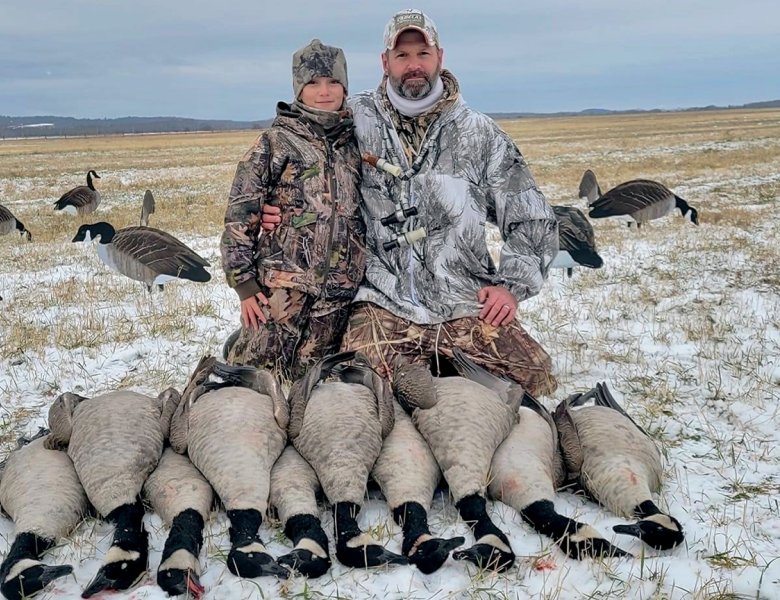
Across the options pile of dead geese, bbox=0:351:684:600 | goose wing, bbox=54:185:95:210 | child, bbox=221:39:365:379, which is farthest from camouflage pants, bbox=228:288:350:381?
goose wing, bbox=54:185:95:210

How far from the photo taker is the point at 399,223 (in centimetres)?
479

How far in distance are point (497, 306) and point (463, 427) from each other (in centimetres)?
132

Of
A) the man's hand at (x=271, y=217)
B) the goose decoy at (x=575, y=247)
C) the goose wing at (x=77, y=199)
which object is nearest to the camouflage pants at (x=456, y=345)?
the man's hand at (x=271, y=217)

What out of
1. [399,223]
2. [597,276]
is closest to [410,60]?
[399,223]

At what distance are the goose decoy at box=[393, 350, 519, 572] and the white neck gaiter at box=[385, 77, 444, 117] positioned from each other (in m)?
1.75

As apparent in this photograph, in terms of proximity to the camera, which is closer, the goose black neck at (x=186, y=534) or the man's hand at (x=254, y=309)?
the goose black neck at (x=186, y=534)

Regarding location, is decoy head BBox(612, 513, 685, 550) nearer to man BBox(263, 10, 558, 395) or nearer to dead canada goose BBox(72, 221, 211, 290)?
man BBox(263, 10, 558, 395)

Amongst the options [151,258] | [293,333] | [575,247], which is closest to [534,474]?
[293,333]

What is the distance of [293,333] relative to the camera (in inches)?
197

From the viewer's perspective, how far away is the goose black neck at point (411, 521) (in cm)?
304

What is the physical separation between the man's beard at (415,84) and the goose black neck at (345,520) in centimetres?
263

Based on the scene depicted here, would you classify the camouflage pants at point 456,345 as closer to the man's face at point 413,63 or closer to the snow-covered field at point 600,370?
the snow-covered field at point 600,370

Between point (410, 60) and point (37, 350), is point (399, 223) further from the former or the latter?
point (37, 350)

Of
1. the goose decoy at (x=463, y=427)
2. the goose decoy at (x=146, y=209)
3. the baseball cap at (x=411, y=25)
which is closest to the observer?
the goose decoy at (x=463, y=427)
